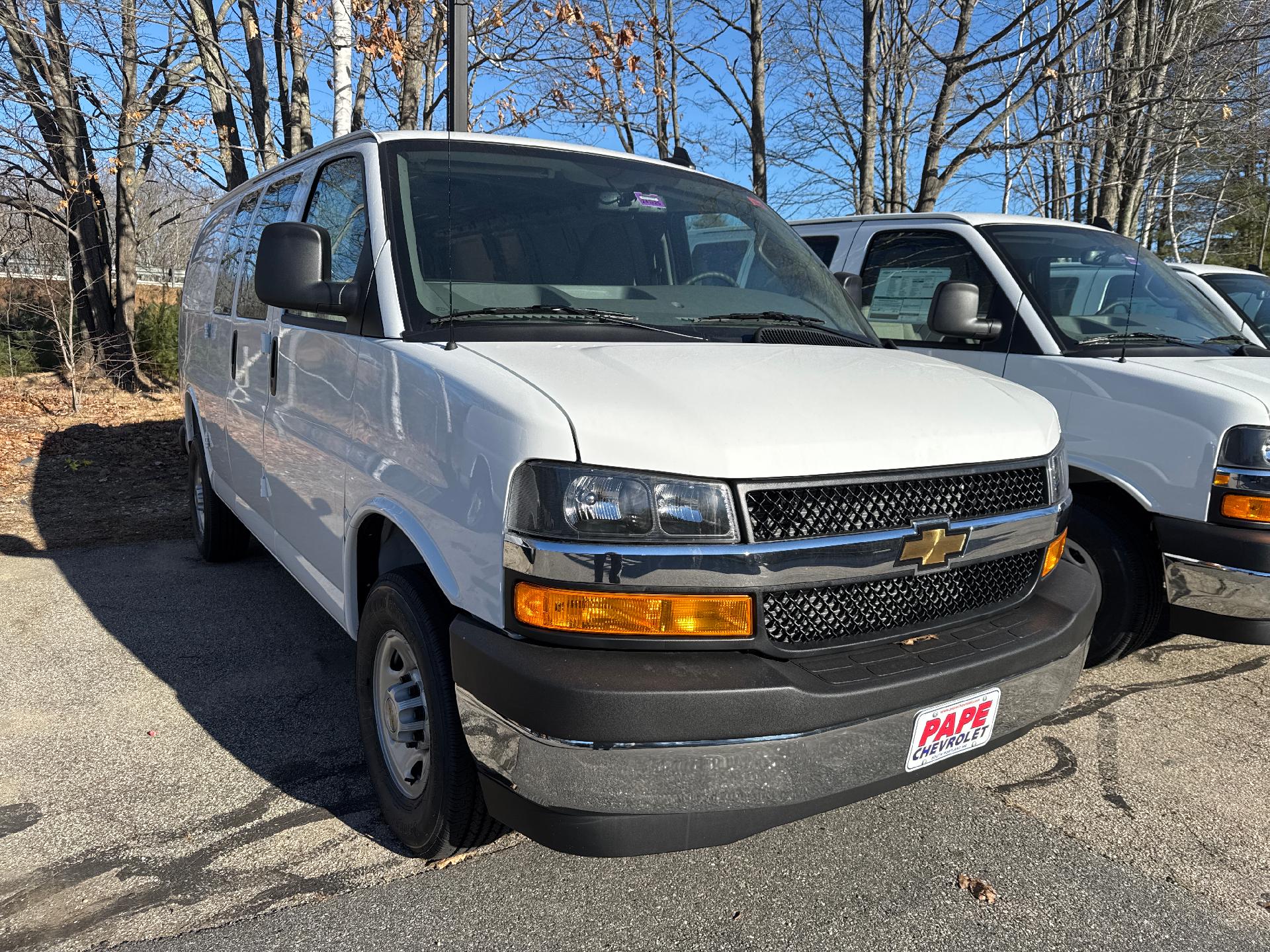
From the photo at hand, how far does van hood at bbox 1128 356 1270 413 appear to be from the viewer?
3.87m

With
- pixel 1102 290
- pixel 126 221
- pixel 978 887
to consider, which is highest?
pixel 126 221

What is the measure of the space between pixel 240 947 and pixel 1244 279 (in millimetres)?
9696

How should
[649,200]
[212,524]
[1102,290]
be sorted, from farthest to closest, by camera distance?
[212,524] < [1102,290] < [649,200]

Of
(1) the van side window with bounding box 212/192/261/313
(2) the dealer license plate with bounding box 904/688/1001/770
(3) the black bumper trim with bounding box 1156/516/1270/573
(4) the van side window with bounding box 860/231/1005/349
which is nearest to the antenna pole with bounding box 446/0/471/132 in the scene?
(1) the van side window with bounding box 212/192/261/313

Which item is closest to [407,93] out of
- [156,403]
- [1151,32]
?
[156,403]

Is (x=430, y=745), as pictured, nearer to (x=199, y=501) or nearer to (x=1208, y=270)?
(x=199, y=501)

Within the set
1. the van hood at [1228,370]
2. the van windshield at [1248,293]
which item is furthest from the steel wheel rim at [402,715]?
the van windshield at [1248,293]

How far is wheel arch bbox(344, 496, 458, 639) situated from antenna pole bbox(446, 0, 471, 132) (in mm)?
5143

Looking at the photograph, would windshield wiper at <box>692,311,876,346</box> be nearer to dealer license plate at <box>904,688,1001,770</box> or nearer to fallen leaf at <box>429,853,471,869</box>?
dealer license plate at <box>904,688,1001,770</box>

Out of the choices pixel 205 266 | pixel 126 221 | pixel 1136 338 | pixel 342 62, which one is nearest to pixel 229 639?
pixel 205 266

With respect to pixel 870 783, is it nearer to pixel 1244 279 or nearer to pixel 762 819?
pixel 762 819

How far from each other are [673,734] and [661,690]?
0.33 feet

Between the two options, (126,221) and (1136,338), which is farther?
(126,221)

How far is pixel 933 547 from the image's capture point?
240 cm
